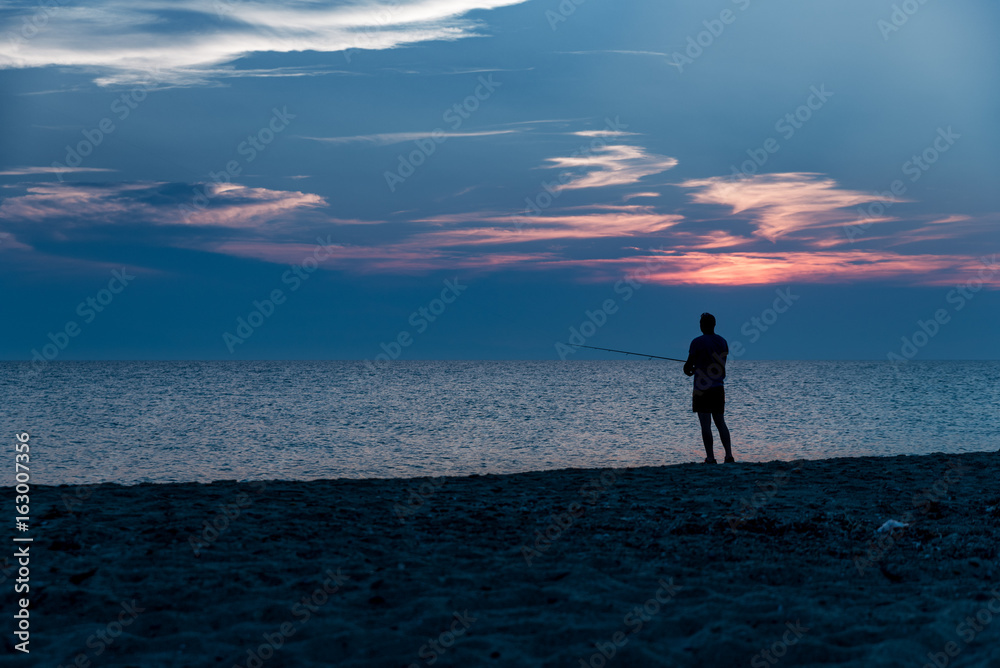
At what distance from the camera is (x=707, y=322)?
35.6ft

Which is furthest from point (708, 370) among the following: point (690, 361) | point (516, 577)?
point (516, 577)

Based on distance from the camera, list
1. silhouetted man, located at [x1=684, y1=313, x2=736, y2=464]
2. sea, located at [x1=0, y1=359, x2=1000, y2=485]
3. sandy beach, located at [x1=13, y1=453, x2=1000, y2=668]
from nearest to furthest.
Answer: sandy beach, located at [x1=13, y1=453, x2=1000, y2=668] < silhouetted man, located at [x1=684, y1=313, x2=736, y2=464] < sea, located at [x1=0, y1=359, x2=1000, y2=485]

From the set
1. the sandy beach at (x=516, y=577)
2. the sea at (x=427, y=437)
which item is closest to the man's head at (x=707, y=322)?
the sandy beach at (x=516, y=577)

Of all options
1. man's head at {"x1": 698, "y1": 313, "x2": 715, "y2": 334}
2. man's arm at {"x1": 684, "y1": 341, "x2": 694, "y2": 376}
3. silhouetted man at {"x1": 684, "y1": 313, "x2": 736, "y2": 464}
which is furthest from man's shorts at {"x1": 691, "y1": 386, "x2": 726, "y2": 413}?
man's head at {"x1": 698, "y1": 313, "x2": 715, "y2": 334}

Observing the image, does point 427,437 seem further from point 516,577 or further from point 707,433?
point 516,577

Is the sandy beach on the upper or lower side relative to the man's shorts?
lower

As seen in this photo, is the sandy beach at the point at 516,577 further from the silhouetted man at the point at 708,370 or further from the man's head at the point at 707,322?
the man's head at the point at 707,322

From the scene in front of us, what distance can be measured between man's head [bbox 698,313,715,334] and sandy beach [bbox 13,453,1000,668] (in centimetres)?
314

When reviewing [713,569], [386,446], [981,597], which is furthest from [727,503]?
[386,446]

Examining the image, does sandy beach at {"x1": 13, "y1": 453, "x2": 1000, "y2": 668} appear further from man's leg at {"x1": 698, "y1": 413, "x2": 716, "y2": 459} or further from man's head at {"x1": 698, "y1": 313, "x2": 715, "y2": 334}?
man's head at {"x1": 698, "y1": 313, "x2": 715, "y2": 334}

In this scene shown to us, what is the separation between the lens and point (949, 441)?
63.1ft

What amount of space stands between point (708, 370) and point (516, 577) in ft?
21.5

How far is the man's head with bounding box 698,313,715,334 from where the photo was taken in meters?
10.8

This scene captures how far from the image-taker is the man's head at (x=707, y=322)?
35.6 feet
